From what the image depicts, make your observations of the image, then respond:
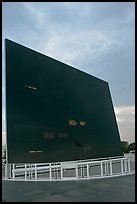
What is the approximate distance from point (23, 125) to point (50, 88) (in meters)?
2.33

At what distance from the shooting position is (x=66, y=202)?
408 cm

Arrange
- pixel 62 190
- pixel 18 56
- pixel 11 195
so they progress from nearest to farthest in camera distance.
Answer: pixel 11 195, pixel 62 190, pixel 18 56

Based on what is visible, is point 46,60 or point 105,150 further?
point 105,150

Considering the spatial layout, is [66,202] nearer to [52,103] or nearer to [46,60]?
[52,103]

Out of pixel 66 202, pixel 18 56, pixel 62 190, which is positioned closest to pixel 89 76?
pixel 18 56

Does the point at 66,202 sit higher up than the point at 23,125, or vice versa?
the point at 23,125

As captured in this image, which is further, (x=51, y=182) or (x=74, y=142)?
(x=74, y=142)

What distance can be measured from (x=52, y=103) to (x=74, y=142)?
2276 mm

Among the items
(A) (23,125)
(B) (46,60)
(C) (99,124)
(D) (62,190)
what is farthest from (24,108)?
(C) (99,124)

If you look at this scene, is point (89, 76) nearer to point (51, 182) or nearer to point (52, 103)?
point (52, 103)

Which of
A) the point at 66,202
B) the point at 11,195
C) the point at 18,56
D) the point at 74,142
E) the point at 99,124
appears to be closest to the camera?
the point at 66,202

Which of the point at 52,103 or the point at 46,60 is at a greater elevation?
the point at 46,60

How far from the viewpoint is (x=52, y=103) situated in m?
9.62

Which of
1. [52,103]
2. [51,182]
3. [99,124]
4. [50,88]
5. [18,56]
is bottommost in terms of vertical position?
[51,182]
